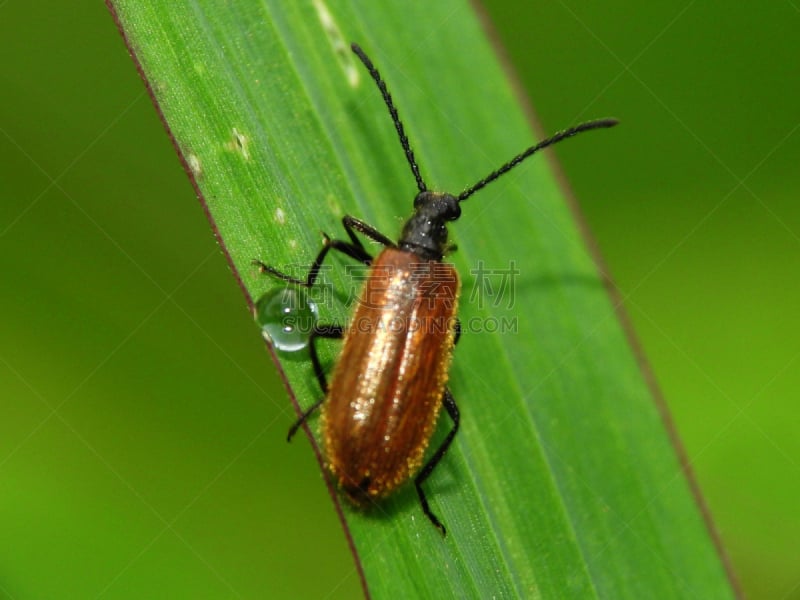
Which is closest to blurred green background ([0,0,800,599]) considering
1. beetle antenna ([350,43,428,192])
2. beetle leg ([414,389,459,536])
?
beetle leg ([414,389,459,536])

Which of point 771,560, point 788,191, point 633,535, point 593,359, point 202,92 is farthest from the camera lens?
point 788,191

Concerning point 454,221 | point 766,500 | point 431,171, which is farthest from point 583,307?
point 766,500

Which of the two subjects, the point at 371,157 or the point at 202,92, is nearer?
the point at 202,92

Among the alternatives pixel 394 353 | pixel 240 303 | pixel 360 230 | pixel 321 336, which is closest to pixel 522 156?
pixel 360 230

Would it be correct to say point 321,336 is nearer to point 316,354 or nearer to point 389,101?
point 316,354

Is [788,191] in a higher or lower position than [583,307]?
lower

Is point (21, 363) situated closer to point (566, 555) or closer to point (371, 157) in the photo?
point (371, 157)
